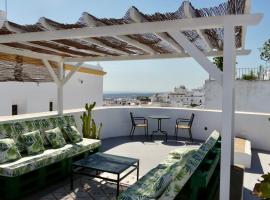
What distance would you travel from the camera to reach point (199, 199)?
3.31 metres

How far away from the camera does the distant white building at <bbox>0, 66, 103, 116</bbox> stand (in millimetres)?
9398

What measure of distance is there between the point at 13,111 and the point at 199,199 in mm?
8395

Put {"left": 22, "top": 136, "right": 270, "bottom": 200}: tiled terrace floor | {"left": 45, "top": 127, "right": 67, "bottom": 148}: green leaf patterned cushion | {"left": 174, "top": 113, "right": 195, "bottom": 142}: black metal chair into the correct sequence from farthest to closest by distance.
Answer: {"left": 174, "top": 113, "right": 195, "bottom": 142}: black metal chair, {"left": 45, "top": 127, "right": 67, "bottom": 148}: green leaf patterned cushion, {"left": 22, "top": 136, "right": 270, "bottom": 200}: tiled terrace floor

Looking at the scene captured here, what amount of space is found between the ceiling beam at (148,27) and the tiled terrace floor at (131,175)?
2.46m

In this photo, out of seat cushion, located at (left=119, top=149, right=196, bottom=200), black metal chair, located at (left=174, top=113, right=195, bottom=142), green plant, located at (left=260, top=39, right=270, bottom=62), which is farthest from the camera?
green plant, located at (left=260, top=39, right=270, bottom=62)

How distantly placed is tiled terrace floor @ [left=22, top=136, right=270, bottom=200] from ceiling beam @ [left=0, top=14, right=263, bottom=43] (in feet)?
8.06

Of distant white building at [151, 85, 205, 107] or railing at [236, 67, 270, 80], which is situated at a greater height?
railing at [236, 67, 270, 80]

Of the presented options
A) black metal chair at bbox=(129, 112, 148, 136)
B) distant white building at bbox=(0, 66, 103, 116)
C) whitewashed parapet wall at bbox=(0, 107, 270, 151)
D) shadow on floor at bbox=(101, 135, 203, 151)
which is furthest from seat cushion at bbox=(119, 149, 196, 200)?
distant white building at bbox=(0, 66, 103, 116)

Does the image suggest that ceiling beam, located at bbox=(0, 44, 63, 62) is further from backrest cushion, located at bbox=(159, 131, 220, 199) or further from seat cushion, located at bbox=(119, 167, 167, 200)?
backrest cushion, located at bbox=(159, 131, 220, 199)

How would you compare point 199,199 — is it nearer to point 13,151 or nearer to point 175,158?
point 175,158

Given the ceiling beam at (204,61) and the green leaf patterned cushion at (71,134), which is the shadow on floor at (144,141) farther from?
the ceiling beam at (204,61)

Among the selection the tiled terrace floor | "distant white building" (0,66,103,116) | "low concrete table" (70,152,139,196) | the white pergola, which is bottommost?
the tiled terrace floor

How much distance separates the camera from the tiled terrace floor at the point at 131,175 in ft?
14.2

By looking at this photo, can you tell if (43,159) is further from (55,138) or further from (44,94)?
(44,94)
